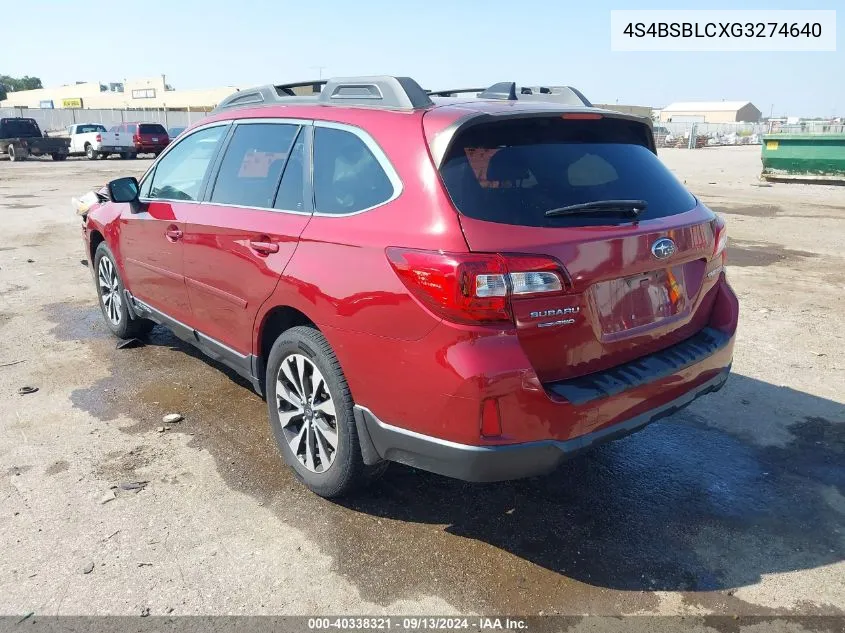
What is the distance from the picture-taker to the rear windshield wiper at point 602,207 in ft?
8.98

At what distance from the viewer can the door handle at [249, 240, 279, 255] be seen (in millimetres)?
3361

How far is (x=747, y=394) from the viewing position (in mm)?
4730

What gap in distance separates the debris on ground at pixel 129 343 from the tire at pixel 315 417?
2622 millimetres

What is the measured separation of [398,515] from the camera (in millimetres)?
3273

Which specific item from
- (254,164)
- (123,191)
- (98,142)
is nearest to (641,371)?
(254,164)

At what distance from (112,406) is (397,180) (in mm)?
2818

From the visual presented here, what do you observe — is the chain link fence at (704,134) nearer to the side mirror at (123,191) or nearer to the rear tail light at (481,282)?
the side mirror at (123,191)

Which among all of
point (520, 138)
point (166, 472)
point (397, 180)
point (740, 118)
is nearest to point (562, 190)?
point (520, 138)

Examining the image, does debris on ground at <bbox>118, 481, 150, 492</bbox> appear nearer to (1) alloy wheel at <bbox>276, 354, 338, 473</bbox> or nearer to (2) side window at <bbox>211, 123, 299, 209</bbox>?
(1) alloy wheel at <bbox>276, 354, 338, 473</bbox>

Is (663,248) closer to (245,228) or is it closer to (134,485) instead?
(245,228)

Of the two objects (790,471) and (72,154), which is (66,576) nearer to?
(790,471)

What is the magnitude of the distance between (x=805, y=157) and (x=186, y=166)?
67.0 feet

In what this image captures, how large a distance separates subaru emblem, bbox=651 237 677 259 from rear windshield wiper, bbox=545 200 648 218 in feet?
0.52

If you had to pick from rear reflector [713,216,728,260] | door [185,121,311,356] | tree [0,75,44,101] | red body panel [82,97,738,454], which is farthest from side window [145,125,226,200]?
tree [0,75,44,101]
